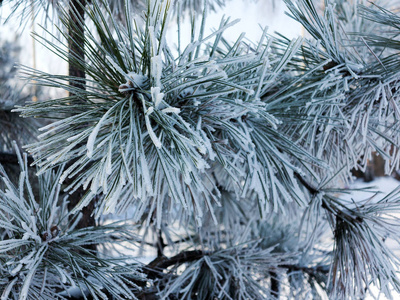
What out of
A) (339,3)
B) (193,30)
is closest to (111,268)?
(193,30)

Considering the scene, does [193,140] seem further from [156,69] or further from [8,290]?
[8,290]

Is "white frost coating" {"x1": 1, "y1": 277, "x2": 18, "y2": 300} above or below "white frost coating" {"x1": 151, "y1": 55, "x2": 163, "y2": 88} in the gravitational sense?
below

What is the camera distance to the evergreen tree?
0.71 ft

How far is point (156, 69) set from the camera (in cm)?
20

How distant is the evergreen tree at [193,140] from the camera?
0.22 m

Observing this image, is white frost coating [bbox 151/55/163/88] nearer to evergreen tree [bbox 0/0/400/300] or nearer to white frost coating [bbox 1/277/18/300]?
evergreen tree [bbox 0/0/400/300]

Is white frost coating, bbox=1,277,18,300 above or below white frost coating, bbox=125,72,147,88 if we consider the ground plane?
below

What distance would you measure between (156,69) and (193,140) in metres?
0.04

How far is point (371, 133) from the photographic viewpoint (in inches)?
14.3

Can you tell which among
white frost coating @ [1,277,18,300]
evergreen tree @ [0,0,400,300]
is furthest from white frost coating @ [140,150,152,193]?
white frost coating @ [1,277,18,300]

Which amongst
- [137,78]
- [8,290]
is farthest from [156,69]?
[8,290]

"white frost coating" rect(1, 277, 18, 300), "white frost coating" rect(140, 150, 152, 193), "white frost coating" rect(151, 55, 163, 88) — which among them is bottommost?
"white frost coating" rect(1, 277, 18, 300)

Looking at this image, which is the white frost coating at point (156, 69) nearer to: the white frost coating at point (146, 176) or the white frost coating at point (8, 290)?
the white frost coating at point (146, 176)

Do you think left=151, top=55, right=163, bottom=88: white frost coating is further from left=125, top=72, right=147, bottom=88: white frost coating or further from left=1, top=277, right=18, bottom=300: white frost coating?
left=1, top=277, right=18, bottom=300: white frost coating
